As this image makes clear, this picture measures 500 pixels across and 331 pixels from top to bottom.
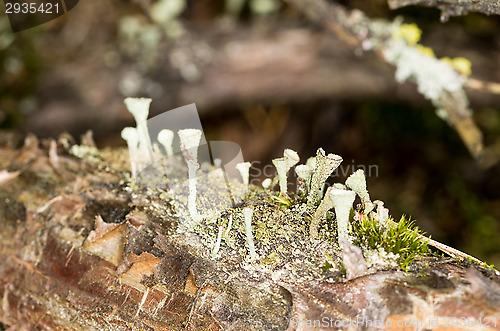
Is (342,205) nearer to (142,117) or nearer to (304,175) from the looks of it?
(304,175)

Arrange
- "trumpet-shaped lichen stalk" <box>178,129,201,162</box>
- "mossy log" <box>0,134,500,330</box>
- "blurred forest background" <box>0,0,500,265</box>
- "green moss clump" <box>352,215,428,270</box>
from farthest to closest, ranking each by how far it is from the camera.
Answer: "blurred forest background" <box>0,0,500,265</box> < "trumpet-shaped lichen stalk" <box>178,129,201,162</box> < "green moss clump" <box>352,215,428,270</box> < "mossy log" <box>0,134,500,330</box>

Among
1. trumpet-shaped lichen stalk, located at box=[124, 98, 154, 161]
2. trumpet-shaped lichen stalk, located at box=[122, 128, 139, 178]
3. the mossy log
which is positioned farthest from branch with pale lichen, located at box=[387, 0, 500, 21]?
trumpet-shaped lichen stalk, located at box=[122, 128, 139, 178]

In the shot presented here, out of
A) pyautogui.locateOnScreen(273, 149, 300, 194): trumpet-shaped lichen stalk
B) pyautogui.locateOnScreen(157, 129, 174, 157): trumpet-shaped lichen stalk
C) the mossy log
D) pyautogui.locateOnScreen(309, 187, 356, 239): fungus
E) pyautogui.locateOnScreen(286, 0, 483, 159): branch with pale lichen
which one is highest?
pyautogui.locateOnScreen(286, 0, 483, 159): branch with pale lichen

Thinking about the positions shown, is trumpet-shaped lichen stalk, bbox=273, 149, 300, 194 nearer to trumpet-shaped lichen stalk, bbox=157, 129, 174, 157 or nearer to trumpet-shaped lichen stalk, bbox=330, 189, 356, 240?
trumpet-shaped lichen stalk, bbox=330, 189, 356, 240

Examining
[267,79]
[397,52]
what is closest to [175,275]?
[397,52]

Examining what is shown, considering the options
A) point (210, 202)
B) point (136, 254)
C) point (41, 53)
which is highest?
point (41, 53)

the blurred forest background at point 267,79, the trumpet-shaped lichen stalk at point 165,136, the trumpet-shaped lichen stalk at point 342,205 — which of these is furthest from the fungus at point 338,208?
the blurred forest background at point 267,79

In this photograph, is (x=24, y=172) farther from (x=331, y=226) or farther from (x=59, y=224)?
(x=331, y=226)


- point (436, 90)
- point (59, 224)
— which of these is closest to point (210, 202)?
point (59, 224)
